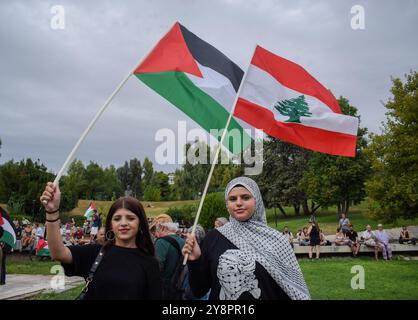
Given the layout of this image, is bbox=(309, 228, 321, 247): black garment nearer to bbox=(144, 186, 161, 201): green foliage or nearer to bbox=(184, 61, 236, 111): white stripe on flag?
bbox=(184, 61, 236, 111): white stripe on flag

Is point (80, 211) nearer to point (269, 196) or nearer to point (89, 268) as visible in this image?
point (269, 196)

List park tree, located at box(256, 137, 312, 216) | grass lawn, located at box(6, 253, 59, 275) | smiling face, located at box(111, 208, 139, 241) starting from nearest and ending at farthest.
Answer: smiling face, located at box(111, 208, 139, 241), grass lawn, located at box(6, 253, 59, 275), park tree, located at box(256, 137, 312, 216)

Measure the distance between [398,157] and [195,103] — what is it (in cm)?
1907

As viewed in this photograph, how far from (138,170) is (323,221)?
7491 centimetres

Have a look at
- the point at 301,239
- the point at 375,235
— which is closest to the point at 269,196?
the point at 301,239

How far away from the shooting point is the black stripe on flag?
498 centimetres

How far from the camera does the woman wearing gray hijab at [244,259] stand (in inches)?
126

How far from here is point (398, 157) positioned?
21203 millimetres

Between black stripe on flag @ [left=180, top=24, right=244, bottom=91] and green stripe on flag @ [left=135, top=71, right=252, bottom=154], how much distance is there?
363mm

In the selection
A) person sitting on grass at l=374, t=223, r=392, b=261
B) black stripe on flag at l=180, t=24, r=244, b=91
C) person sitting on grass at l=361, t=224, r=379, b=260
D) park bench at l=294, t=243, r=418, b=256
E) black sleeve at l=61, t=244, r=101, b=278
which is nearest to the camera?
black sleeve at l=61, t=244, r=101, b=278

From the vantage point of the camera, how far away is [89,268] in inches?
115

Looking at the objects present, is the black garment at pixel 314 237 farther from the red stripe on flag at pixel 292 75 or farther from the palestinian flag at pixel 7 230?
the red stripe on flag at pixel 292 75

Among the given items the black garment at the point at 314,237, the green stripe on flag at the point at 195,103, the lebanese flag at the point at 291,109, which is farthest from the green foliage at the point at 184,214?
the green stripe on flag at the point at 195,103

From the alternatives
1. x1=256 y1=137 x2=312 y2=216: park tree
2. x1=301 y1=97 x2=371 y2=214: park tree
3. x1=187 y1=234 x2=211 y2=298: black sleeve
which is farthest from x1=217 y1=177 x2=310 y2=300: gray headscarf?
x1=256 y1=137 x2=312 y2=216: park tree
